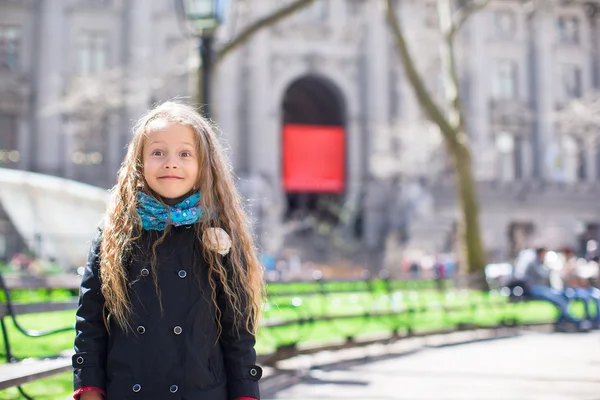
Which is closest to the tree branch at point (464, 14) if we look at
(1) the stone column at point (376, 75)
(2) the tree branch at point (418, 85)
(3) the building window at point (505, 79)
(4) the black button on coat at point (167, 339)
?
(2) the tree branch at point (418, 85)

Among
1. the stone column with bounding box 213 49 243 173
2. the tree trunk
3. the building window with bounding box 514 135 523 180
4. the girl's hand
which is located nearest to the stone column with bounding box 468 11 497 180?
the building window with bounding box 514 135 523 180

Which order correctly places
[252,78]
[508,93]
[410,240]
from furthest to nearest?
[508,93] → [252,78] → [410,240]

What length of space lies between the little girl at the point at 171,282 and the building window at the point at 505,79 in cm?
3854

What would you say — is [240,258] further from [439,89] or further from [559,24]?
[559,24]

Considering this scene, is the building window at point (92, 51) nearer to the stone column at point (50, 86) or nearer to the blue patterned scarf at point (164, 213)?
the stone column at point (50, 86)

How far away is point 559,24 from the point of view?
40.5 meters

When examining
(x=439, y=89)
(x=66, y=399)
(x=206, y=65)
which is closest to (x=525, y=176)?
(x=439, y=89)

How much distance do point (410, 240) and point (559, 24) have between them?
1771 cm

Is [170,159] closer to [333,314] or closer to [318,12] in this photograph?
[333,314]

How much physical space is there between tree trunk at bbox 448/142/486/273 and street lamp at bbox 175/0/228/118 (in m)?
9.47

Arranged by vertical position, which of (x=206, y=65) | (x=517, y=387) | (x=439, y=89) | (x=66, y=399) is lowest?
(x=517, y=387)

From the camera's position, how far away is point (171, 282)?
9.60 feet

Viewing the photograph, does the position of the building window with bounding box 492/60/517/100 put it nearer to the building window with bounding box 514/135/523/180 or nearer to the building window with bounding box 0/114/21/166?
the building window with bounding box 514/135/523/180

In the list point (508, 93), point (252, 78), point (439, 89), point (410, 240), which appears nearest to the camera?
point (410, 240)
